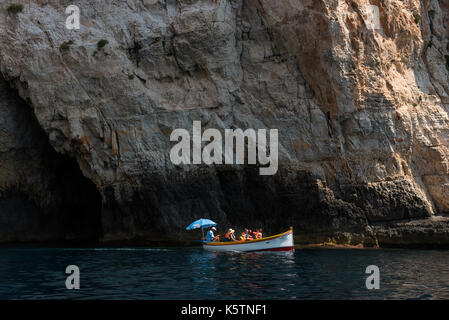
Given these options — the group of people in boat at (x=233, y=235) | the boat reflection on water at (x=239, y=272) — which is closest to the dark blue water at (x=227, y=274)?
the boat reflection on water at (x=239, y=272)

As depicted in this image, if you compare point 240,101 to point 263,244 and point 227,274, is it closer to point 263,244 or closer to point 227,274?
point 263,244

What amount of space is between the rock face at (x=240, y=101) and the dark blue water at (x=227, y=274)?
161 inches

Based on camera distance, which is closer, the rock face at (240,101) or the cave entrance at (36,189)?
the rock face at (240,101)

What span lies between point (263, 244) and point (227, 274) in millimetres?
7090

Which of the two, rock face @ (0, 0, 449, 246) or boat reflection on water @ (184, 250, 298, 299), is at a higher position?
rock face @ (0, 0, 449, 246)

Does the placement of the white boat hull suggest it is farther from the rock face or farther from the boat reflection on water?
the rock face

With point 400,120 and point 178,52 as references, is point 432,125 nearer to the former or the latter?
point 400,120

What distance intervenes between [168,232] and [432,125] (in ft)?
52.4

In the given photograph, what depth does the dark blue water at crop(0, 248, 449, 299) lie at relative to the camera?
14797 mm

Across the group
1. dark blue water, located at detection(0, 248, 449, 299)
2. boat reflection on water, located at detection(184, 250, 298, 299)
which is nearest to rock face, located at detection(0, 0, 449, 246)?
dark blue water, located at detection(0, 248, 449, 299)

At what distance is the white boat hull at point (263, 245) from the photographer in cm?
2506
